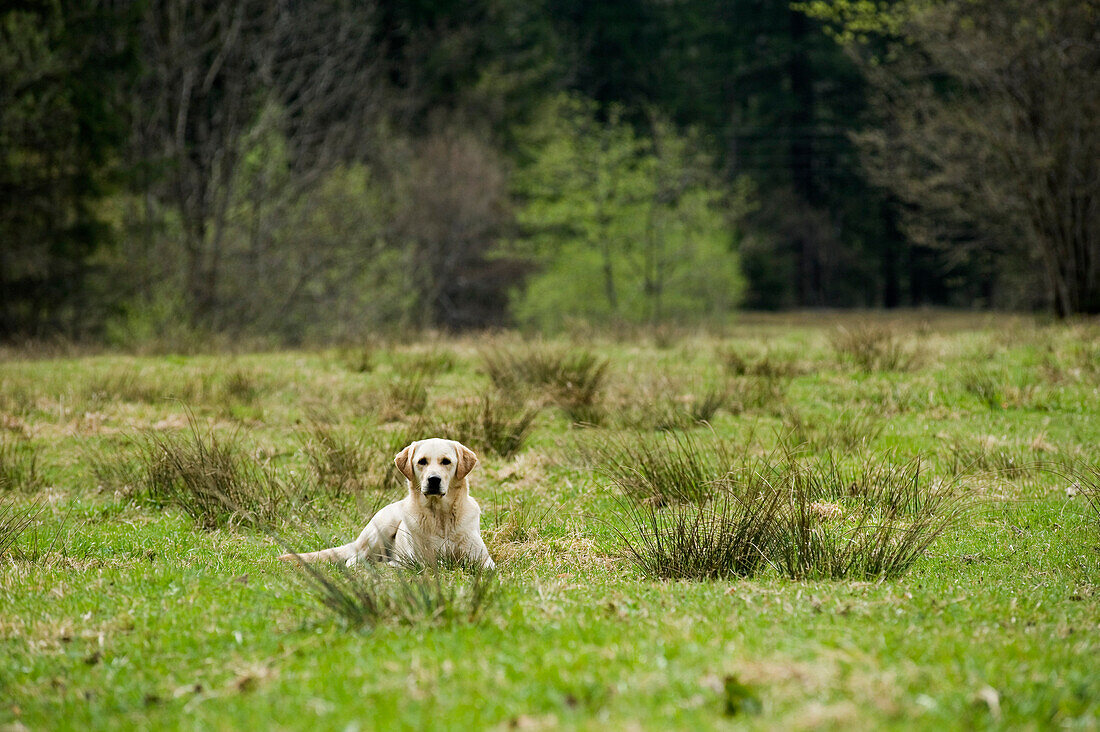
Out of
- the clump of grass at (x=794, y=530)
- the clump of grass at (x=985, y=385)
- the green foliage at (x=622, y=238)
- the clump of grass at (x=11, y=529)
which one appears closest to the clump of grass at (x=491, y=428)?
the clump of grass at (x=794, y=530)

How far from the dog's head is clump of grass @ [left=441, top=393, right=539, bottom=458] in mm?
Result: 3206

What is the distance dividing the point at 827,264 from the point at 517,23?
26.7 metres

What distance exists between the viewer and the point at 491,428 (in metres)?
9.70

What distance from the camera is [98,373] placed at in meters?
13.2

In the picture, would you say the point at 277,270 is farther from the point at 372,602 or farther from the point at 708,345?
the point at 372,602

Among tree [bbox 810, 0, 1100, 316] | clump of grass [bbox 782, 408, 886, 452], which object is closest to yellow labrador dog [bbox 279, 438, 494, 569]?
clump of grass [bbox 782, 408, 886, 452]

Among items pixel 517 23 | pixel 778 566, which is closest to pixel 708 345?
pixel 778 566

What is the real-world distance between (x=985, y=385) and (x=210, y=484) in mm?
8739

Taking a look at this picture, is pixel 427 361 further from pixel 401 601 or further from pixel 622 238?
pixel 622 238

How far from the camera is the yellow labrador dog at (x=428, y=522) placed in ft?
19.5

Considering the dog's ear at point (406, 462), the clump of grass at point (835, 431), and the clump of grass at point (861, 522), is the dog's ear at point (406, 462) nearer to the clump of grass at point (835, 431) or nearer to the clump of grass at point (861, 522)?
the clump of grass at point (861, 522)

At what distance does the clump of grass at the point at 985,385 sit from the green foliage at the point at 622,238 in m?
28.3

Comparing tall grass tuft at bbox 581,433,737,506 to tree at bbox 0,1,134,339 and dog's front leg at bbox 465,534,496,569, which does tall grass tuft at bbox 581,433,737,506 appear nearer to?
dog's front leg at bbox 465,534,496,569

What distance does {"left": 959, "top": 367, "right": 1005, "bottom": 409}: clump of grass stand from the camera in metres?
11.2
